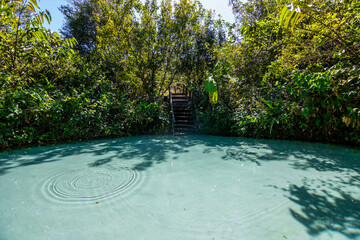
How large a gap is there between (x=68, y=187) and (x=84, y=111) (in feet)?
11.9

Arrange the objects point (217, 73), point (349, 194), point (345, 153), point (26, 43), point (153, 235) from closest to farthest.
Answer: point (153, 235) < point (349, 194) < point (345, 153) < point (26, 43) < point (217, 73)

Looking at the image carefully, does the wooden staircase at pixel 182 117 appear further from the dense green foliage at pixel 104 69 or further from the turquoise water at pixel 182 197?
the turquoise water at pixel 182 197

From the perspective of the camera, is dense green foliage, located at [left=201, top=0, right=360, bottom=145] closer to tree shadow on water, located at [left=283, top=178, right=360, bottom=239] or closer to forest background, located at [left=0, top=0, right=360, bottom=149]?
forest background, located at [left=0, top=0, right=360, bottom=149]

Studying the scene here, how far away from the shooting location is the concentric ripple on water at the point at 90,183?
6.87ft

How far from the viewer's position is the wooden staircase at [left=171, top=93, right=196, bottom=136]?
7.73 meters

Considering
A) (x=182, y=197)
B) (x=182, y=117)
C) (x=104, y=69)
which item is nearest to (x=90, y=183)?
(x=182, y=197)

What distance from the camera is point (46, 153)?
13.0 feet

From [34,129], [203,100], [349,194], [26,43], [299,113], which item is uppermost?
[26,43]

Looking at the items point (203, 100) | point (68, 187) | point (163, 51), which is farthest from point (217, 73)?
point (68, 187)

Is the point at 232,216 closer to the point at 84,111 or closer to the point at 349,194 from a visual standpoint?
the point at 349,194

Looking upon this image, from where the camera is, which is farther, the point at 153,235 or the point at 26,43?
the point at 26,43

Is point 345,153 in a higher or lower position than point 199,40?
lower

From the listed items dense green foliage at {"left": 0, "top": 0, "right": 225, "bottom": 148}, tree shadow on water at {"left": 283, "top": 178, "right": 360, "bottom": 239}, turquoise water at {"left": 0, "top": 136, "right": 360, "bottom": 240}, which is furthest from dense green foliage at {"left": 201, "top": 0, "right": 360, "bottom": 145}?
dense green foliage at {"left": 0, "top": 0, "right": 225, "bottom": 148}

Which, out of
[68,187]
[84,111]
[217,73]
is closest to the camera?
[68,187]
